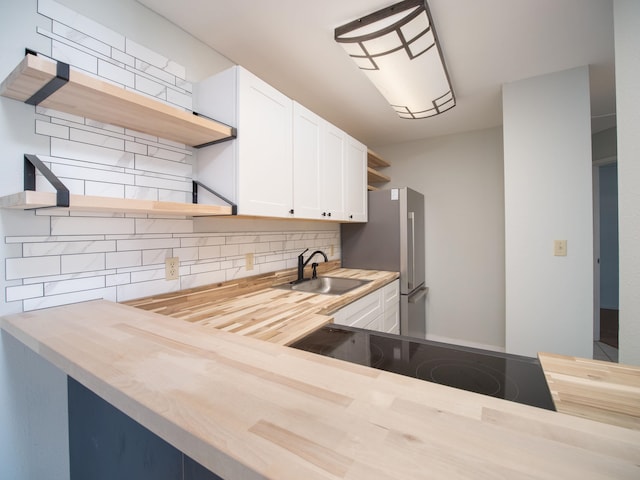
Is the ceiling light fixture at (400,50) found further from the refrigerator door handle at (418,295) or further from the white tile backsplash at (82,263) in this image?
the refrigerator door handle at (418,295)

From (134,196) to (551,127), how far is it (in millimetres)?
2663

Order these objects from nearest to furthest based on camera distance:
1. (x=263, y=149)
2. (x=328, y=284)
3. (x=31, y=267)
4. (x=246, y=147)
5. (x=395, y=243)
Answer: (x=31, y=267) < (x=246, y=147) < (x=263, y=149) < (x=328, y=284) < (x=395, y=243)

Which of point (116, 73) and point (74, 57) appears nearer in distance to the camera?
point (74, 57)

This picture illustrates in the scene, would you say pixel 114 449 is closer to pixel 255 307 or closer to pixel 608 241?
pixel 255 307

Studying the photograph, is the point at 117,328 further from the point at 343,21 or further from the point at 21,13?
the point at 343,21

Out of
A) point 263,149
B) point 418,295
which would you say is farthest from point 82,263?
point 418,295

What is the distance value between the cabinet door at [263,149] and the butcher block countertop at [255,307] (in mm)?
502

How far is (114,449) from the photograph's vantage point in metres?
0.93

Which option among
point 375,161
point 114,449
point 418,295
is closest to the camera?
point 114,449

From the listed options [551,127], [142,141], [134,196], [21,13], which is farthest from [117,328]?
[551,127]

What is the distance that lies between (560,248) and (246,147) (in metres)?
2.19

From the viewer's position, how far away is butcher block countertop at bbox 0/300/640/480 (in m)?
0.37

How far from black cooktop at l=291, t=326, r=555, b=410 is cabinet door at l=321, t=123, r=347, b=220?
47.7 inches

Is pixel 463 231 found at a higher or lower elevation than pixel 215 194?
lower
